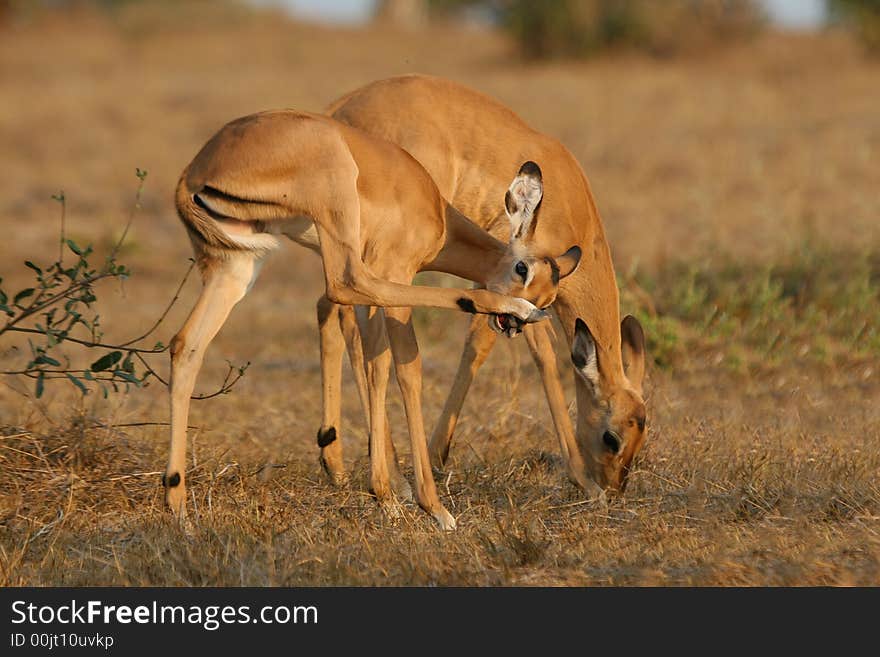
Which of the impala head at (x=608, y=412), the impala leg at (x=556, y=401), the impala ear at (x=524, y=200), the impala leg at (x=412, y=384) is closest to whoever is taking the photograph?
the impala ear at (x=524, y=200)

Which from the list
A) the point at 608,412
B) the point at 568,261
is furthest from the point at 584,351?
the point at 568,261

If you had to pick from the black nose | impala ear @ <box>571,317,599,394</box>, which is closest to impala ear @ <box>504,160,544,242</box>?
impala ear @ <box>571,317,599,394</box>

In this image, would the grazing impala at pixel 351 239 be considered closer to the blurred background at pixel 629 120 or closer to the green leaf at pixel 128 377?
the green leaf at pixel 128 377

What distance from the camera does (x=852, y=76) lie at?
18219 millimetres

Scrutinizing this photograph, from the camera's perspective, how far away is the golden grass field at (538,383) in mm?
4852

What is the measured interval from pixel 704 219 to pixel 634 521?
7.37m

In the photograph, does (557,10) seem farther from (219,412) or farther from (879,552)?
(879,552)

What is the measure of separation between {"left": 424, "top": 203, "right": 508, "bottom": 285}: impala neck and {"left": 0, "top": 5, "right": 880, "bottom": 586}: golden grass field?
92 centimetres

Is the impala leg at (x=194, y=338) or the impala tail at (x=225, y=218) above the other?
the impala tail at (x=225, y=218)

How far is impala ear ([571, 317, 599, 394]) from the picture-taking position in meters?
6.08

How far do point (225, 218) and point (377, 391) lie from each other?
987 millimetres

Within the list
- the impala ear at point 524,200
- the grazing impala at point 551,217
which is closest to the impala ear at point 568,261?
the impala ear at point 524,200

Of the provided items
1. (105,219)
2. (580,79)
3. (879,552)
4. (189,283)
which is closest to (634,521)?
(879,552)

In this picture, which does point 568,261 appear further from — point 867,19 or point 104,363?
point 867,19
